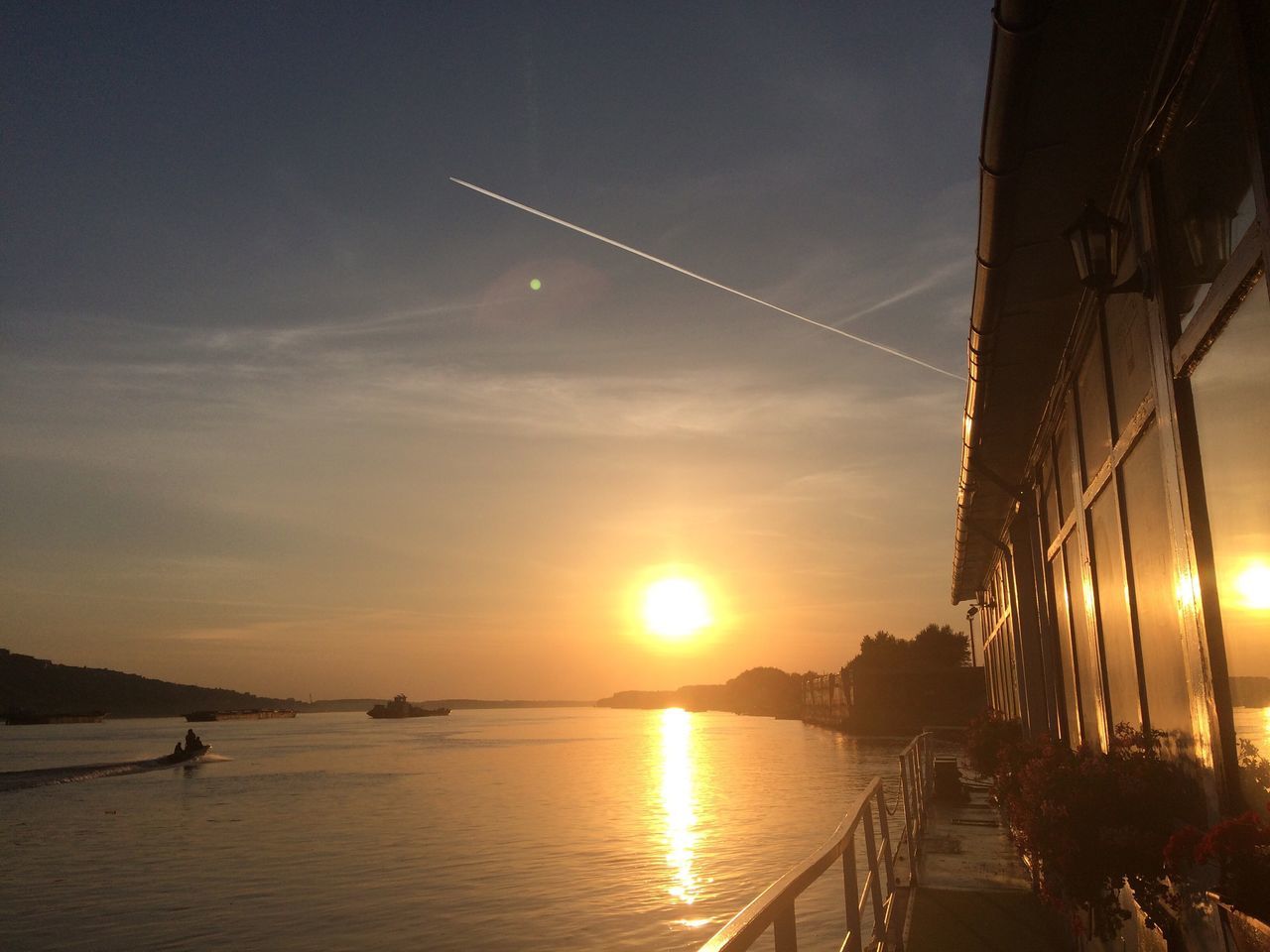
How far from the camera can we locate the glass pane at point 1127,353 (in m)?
4.78

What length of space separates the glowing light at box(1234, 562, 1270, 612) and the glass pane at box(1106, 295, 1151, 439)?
1.46 metres

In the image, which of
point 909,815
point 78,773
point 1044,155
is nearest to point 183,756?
point 78,773

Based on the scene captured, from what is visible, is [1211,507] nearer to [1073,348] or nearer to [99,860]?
[1073,348]

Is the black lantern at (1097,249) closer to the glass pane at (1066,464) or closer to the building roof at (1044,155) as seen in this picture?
the building roof at (1044,155)

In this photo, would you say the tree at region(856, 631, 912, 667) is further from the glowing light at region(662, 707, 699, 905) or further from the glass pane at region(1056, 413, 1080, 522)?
the glass pane at region(1056, 413, 1080, 522)

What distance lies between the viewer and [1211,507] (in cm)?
384

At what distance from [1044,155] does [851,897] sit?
387 centimetres

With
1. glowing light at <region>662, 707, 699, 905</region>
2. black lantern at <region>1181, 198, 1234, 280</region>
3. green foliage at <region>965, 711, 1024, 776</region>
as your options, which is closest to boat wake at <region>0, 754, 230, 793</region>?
glowing light at <region>662, 707, 699, 905</region>

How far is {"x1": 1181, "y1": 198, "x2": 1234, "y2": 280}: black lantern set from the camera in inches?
140

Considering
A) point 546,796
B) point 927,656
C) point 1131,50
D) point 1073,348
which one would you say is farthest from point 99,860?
point 927,656

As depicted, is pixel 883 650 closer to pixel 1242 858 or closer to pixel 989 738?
pixel 989 738

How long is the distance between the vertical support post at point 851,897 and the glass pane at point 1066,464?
4.55 m

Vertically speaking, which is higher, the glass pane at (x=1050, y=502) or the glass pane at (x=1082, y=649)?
the glass pane at (x=1050, y=502)

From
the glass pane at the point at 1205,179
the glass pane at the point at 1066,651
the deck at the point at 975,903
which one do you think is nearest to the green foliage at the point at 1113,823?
the glass pane at the point at 1205,179
